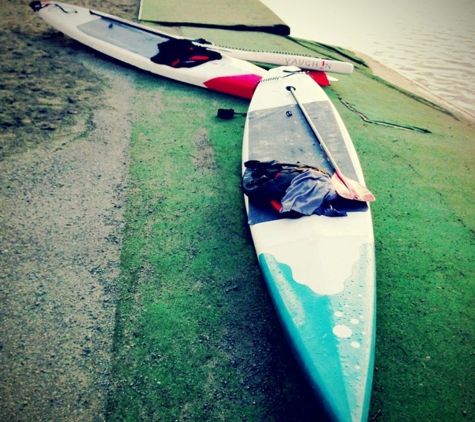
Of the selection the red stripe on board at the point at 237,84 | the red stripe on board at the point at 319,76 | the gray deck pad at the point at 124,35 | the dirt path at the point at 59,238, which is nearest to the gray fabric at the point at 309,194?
the dirt path at the point at 59,238

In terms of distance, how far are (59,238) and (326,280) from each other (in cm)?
169

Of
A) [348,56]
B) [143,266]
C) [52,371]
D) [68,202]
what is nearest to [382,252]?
[143,266]

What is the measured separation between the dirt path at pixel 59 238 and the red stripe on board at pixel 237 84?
39.2 inches

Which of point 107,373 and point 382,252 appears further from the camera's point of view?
point 382,252

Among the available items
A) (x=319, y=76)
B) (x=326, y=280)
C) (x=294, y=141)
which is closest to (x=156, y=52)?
(x=319, y=76)

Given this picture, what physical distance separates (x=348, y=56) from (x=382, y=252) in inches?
178

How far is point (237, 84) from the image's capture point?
4.24 m

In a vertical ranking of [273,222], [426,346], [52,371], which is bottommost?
[52,371]

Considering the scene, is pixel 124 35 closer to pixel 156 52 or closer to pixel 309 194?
pixel 156 52

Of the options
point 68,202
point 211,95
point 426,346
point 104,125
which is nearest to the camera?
point 426,346

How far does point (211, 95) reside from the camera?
4.37 metres

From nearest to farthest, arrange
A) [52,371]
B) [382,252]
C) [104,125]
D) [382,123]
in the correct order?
[52,371], [382,252], [104,125], [382,123]

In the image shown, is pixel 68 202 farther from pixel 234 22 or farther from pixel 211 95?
pixel 234 22

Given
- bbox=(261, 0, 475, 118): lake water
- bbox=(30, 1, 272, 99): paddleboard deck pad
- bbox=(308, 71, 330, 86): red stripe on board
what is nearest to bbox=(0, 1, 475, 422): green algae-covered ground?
bbox=(30, 1, 272, 99): paddleboard deck pad
